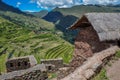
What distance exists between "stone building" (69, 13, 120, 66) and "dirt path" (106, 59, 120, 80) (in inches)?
72.4

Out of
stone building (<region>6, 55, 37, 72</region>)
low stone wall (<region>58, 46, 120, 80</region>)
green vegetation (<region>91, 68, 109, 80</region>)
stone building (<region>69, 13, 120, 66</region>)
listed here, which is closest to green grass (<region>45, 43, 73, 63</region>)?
stone building (<region>6, 55, 37, 72</region>)

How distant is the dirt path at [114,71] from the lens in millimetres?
10052

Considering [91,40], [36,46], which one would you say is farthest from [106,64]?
[36,46]

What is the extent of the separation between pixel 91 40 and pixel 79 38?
47.9 inches

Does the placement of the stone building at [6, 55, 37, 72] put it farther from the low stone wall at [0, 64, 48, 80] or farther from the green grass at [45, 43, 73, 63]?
the green grass at [45, 43, 73, 63]

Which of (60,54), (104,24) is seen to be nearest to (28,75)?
(104,24)

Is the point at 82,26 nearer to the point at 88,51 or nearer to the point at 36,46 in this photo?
the point at 88,51

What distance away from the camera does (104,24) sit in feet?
45.0

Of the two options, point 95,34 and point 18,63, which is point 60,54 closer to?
point 18,63

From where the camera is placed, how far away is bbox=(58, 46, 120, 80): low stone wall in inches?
368

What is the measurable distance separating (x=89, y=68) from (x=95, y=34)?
380 cm

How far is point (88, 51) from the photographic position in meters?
14.1

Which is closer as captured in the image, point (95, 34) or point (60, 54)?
point (95, 34)

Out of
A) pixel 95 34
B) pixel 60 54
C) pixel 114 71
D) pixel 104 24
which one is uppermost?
pixel 104 24
